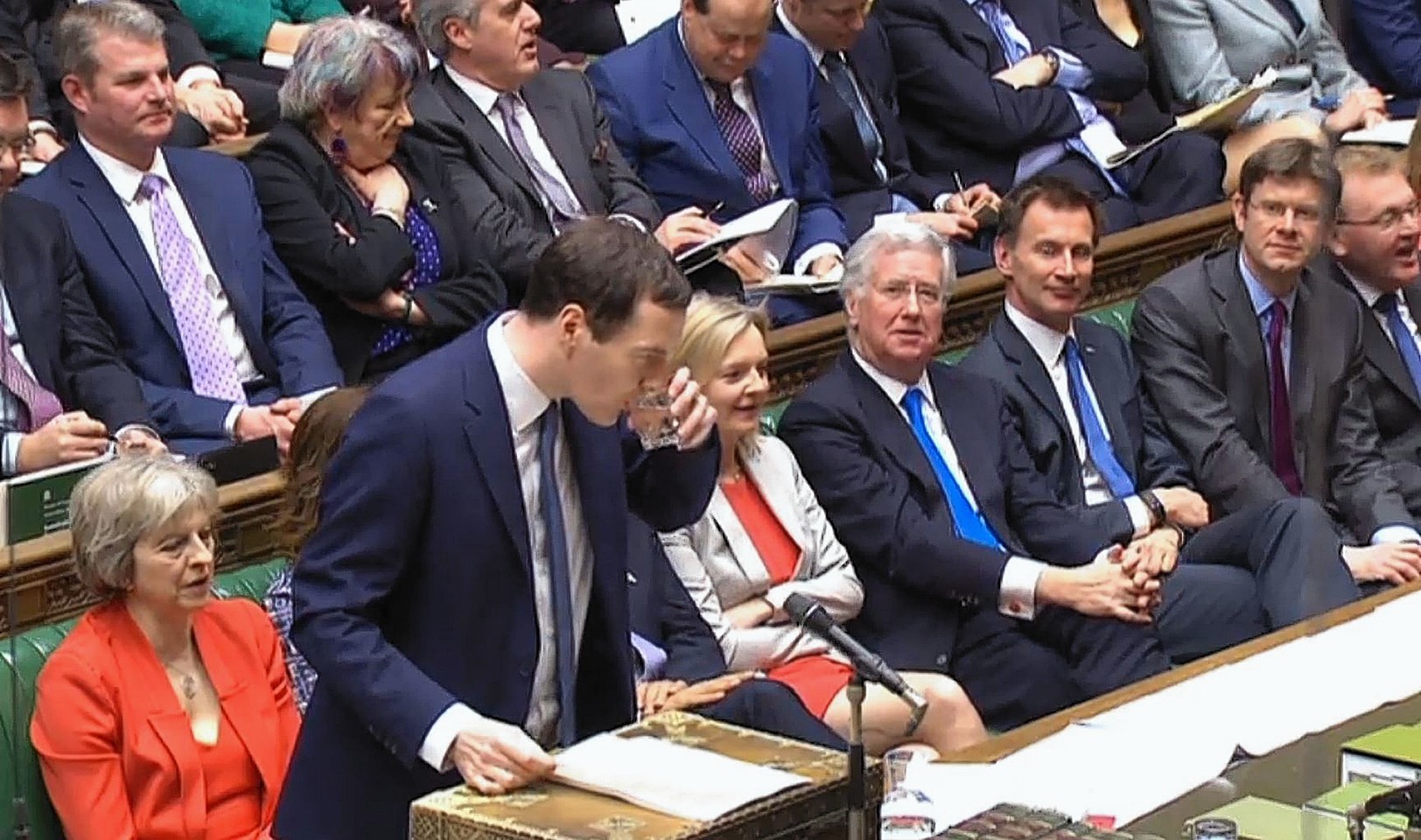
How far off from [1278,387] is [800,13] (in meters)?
1.22

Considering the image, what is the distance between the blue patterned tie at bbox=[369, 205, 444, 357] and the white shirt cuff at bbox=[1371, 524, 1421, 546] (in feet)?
5.81

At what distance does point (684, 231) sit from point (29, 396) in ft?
4.17

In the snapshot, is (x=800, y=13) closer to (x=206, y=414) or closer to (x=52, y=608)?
(x=206, y=414)

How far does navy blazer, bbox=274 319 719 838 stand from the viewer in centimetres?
283

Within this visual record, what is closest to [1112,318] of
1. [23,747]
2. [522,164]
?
[522,164]

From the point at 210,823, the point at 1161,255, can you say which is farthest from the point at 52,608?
the point at 1161,255

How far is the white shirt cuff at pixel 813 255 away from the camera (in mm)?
5148

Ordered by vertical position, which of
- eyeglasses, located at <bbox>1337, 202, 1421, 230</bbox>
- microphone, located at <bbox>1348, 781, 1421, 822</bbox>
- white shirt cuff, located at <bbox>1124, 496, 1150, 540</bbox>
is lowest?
microphone, located at <bbox>1348, 781, 1421, 822</bbox>

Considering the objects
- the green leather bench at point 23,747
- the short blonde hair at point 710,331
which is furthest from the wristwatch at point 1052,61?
the green leather bench at point 23,747

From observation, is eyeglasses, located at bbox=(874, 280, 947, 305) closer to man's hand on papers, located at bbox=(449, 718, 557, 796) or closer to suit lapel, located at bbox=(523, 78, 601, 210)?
suit lapel, located at bbox=(523, 78, 601, 210)

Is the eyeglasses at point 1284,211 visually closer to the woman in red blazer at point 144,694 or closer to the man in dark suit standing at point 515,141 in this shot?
the man in dark suit standing at point 515,141

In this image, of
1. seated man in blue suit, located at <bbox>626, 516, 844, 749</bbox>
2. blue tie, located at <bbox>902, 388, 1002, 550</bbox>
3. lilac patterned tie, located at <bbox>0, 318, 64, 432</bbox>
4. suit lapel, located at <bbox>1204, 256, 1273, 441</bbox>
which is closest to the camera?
seated man in blue suit, located at <bbox>626, 516, 844, 749</bbox>

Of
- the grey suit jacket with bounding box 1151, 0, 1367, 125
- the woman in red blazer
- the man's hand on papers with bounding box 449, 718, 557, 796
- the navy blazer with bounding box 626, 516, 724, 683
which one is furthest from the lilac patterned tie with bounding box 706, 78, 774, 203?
the man's hand on papers with bounding box 449, 718, 557, 796

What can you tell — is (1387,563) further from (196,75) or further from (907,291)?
(196,75)
